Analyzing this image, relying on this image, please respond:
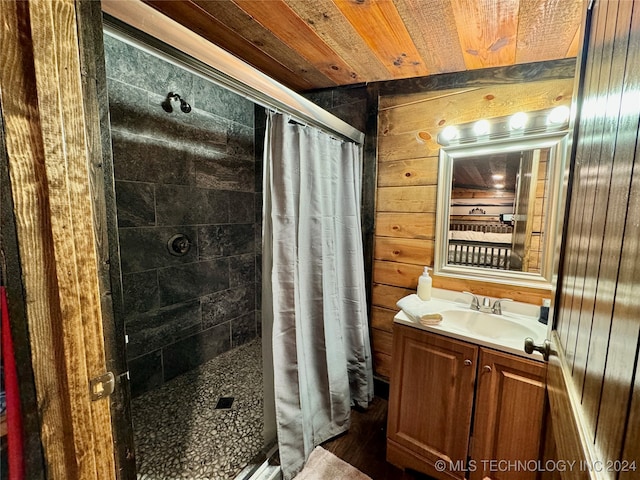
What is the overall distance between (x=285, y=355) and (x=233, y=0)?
1.53 metres

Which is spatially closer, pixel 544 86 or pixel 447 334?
pixel 447 334

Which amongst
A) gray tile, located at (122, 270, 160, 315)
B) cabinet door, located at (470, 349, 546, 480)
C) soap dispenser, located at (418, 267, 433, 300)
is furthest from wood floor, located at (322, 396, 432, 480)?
gray tile, located at (122, 270, 160, 315)

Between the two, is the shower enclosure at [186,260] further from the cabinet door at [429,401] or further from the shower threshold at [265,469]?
the cabinet door at [429,401]

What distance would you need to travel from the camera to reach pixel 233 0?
1000 mm

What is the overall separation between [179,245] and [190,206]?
0.32m

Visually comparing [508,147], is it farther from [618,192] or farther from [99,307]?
[99,307]

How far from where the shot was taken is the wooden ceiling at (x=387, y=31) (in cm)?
101

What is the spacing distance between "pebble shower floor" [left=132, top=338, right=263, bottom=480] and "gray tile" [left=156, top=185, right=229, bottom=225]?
4.08 feet

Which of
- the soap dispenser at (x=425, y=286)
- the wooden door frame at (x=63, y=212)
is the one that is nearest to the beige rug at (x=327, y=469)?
the soap dispenser at (x=425, y=286)

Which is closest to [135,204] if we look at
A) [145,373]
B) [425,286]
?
[145,373]

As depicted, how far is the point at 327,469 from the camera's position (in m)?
1.37

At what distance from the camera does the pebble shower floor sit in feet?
4.46

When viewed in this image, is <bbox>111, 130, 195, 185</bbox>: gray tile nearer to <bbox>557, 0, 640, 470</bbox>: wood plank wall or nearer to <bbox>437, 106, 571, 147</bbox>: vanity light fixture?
<bbox>437, 106, 571, 147</bbox>: vanity light fixture

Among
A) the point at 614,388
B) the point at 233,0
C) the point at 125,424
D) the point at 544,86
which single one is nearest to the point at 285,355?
the point at 125,424
